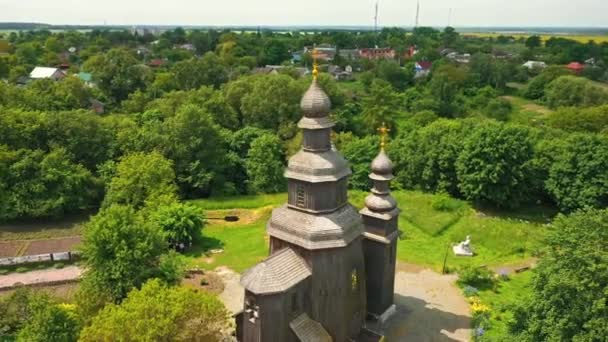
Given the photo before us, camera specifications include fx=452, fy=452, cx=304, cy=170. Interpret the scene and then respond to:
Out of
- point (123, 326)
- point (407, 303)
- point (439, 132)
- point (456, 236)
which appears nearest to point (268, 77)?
point (439, 132)

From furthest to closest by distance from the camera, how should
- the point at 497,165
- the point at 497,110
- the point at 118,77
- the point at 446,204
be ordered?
the point at 118,77, the point at 497,110, the point at 446,204, the point at 497,165

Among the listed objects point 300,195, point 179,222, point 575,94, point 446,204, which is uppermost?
point 300,195

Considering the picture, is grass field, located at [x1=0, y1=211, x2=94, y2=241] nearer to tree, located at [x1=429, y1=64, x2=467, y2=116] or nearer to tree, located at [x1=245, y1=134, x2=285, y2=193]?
tree, located at [x1=245, y1=134, x2=285, y2=193]

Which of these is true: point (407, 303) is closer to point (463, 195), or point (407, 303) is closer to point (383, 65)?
point (463, 195)

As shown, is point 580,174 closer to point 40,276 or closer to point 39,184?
point 40,276

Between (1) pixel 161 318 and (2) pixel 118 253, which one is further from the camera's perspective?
(2) pixel 118 253

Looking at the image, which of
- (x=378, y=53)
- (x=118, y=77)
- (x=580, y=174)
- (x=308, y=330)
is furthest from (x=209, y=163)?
(x=378, y=53)

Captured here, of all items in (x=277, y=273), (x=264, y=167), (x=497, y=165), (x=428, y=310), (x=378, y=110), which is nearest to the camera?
(x=277, y=273)
